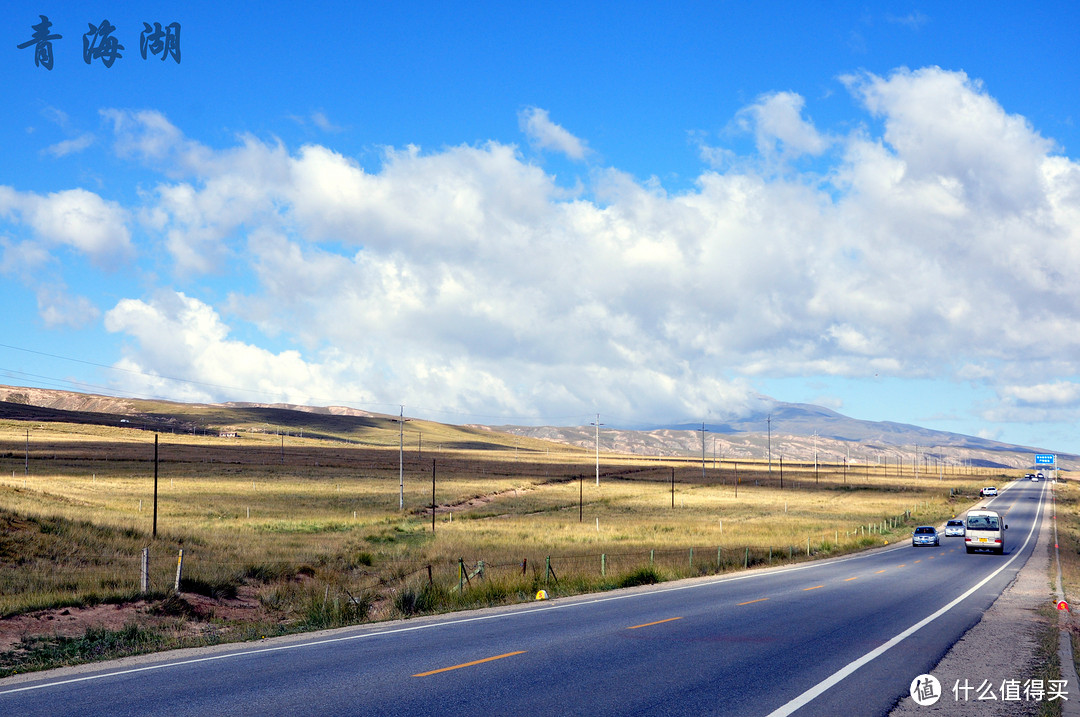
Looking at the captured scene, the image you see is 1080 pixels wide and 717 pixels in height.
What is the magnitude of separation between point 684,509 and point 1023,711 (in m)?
70.3

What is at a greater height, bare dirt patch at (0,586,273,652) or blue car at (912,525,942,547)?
bare dirt patch at (0,586,273,652)

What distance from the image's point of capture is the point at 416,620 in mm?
17953

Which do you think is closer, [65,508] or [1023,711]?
[1023,711]

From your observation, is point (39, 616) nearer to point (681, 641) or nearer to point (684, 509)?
point (681, 641)

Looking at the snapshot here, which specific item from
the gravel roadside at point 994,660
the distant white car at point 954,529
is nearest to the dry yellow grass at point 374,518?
the distant white car at point 954,529

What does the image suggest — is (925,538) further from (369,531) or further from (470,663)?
(470,663)

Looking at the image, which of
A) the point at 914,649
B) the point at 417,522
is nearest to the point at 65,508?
the point at 417,522

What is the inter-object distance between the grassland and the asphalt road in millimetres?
3599

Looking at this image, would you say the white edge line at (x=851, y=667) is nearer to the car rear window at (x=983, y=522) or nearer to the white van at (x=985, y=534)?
the white van at (x=985, y=534)

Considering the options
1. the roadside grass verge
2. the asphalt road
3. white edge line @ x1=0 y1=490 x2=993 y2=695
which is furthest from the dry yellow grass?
the roadside grass verge

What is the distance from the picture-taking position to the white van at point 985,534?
143ft

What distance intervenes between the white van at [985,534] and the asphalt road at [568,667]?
2624 cm

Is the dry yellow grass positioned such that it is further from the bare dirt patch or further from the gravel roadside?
the gravel roadside

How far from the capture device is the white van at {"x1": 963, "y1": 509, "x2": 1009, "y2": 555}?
43438 millimetres
